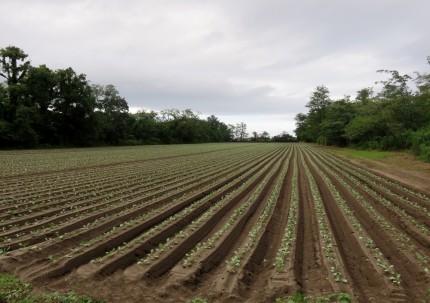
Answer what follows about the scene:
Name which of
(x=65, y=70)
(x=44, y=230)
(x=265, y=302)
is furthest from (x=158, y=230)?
(x=65, y=70)

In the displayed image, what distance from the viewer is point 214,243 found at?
7109mm

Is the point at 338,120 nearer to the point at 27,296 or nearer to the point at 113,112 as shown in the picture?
the point at 113,112

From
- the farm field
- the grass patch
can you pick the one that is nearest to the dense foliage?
the farm field

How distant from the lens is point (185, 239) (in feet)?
23.5

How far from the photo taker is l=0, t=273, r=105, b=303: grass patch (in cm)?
449

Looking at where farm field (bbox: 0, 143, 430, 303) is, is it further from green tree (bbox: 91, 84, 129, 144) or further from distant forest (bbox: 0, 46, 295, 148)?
green tree (bbox: 91, 84, 129, 144)

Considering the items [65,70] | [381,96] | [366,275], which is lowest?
A: [366,275]

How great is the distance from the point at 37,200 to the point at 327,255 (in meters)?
9.13

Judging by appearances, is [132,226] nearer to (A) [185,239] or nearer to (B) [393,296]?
(A) [185,239]

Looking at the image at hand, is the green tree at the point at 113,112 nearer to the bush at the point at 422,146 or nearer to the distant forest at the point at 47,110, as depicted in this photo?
the distant forest at the point at 47,110

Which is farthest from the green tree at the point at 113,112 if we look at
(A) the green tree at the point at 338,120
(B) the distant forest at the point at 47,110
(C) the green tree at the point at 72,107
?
(A) the green tree at the point at 338,120

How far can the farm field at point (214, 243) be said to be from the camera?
5.20m

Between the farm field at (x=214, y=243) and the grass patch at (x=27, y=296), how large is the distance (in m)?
0.21

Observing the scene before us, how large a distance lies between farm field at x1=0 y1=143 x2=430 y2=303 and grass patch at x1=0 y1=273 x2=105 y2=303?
0.21 meters
